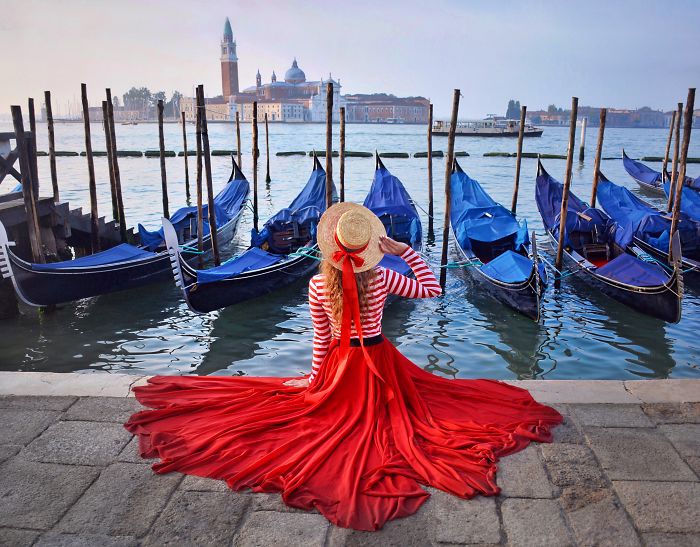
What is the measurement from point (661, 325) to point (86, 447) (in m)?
5.07

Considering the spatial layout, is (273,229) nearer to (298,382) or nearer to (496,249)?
(496,249)

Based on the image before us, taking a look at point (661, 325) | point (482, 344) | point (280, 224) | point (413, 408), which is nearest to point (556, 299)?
point (661, 325)

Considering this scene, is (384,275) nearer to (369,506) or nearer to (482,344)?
(369,506)

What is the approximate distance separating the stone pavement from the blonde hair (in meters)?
0.74

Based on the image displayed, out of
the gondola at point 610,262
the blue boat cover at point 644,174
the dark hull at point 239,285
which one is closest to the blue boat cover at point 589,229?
the gondola at point 610,262

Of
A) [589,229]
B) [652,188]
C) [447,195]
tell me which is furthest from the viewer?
[652,188]

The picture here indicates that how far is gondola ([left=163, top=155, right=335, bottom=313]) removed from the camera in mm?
5516

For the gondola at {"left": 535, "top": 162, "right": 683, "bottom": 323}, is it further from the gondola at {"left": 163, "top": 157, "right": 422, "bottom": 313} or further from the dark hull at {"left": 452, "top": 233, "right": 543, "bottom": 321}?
the gondola at {"left": 163, "top": 157, "right": 422, "bottom": 313}

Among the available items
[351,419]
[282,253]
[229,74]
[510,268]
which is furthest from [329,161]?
[229,74]

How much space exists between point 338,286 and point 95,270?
4.15 m

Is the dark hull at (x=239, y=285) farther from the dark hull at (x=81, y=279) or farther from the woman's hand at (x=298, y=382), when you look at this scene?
the woman's hand at (x=298, y=382)

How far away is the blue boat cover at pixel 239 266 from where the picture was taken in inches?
222

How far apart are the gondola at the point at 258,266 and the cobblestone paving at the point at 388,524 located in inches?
117

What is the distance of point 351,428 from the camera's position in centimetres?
240
